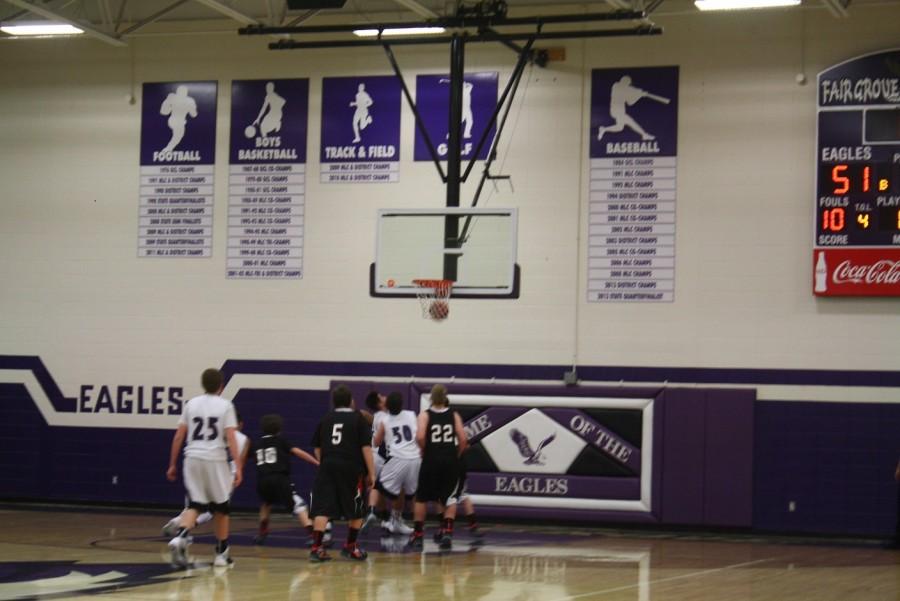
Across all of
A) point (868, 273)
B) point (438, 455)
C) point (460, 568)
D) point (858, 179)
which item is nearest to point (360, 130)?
point (438, 455)

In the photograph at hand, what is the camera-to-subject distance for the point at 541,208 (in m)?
18.7

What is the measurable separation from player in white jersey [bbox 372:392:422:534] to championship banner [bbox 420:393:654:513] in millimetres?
3011

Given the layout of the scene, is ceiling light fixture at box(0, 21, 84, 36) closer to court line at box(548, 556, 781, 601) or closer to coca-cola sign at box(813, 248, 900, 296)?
coca-cola sign at box(813, 248, 900, 296)

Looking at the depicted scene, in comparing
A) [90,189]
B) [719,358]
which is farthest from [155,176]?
[719,358]

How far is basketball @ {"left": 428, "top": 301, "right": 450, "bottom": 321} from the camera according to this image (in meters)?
16.7

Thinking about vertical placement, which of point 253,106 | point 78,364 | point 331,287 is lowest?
point 78,364

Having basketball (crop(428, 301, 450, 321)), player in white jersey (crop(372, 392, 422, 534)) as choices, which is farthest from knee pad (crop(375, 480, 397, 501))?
basketball (crop(428, 301, 450, 321))

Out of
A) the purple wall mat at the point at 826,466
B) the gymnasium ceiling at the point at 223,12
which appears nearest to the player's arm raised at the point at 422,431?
the purple wall mat at the point at 826,466

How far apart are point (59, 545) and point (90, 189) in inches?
301

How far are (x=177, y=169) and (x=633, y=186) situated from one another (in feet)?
22.9

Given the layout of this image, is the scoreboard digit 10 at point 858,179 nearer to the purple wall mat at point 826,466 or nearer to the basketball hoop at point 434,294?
the purple wall mat at point 826,466

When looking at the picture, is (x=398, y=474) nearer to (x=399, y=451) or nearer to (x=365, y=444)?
(x=399, y=451)

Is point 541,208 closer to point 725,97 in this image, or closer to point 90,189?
point 725,97

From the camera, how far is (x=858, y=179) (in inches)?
682
